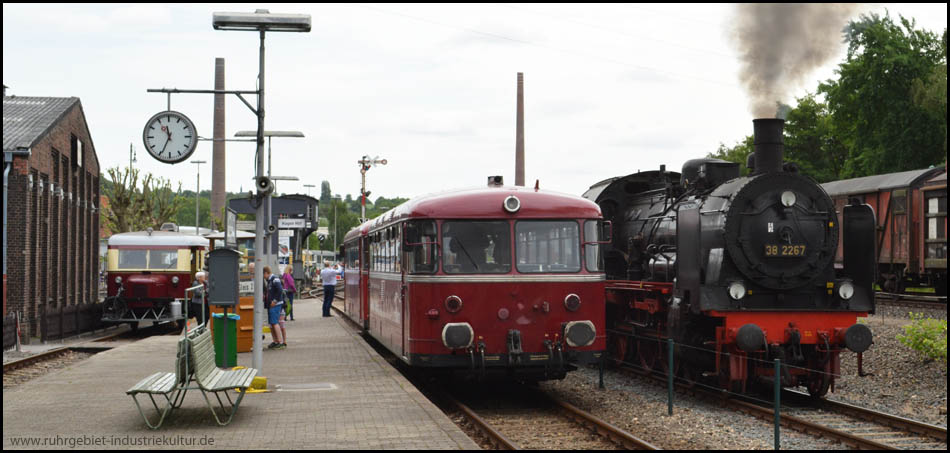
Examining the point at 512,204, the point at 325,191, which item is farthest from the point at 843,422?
the point at 325,191

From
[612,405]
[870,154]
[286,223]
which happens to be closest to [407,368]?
→ [612,405]

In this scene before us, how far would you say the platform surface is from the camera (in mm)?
9141

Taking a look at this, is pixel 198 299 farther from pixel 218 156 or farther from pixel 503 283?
pixel 218 156

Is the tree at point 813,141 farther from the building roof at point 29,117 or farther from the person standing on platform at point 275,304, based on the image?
the person standing on platform at point 275,304

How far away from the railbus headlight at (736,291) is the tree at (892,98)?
33.3 metres

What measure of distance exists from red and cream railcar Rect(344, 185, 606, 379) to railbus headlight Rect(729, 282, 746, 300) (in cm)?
182

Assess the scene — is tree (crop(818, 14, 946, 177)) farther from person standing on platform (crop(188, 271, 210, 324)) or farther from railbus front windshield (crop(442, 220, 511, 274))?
railbus front windshield (crop(442, 220, 511, 274))

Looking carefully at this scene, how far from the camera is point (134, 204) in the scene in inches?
2255

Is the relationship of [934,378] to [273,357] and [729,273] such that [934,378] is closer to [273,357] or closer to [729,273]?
[729,273]

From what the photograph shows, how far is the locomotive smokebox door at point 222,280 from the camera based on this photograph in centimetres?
1512

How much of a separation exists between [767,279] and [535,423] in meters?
4.15

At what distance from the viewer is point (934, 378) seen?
578 inches

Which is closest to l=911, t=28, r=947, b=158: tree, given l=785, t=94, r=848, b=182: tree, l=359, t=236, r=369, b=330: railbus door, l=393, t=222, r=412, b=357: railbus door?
l=785, t=94, r=848, b=182: tree

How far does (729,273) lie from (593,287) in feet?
6.83
